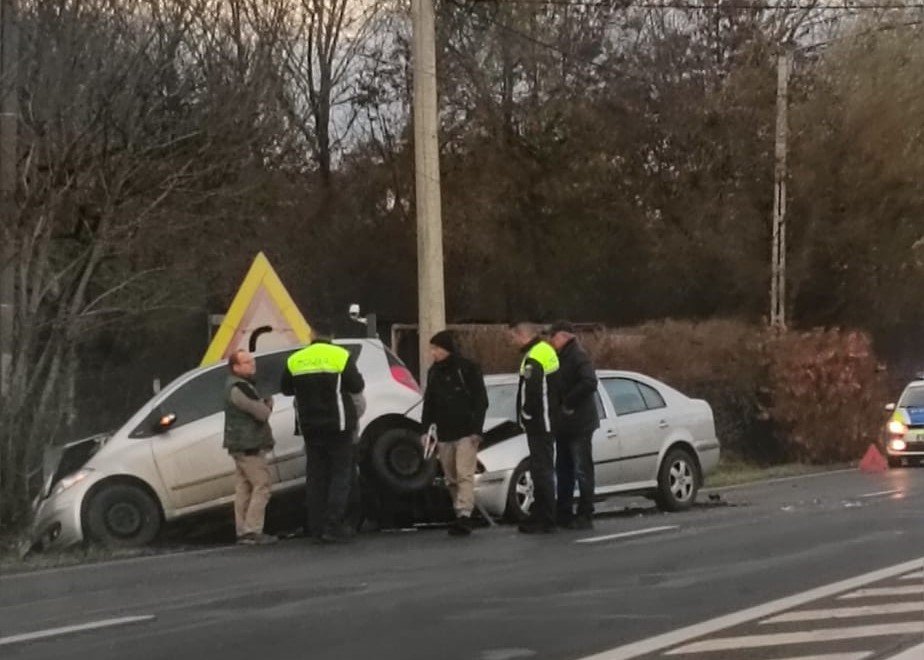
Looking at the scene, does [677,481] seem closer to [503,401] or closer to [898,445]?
[503,401]

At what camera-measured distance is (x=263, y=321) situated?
589 inches

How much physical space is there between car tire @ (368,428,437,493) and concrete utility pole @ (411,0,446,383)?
3.41 m

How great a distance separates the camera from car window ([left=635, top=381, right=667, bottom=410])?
1625 centimetres

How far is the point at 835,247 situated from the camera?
33312 mm

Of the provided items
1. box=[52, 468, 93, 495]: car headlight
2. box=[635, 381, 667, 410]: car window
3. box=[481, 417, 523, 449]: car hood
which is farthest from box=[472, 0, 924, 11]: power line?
box=[52, 468, 93, 495]: car headlight

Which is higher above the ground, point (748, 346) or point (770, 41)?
point (770, 41)

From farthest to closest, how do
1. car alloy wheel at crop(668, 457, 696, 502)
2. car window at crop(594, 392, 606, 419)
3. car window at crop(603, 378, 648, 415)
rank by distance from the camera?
car alloy wheel at crop(668, 457, 696, 502)
car window at crop(603, 378, 648, 415)
car window at crop(594, 392, 606, 419)

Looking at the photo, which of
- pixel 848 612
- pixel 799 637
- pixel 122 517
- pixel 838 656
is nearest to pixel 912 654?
pixel 838 656

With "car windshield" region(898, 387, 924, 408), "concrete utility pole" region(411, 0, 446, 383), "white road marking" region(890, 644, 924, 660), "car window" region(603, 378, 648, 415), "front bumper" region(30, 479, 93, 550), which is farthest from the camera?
"car windshield" region(898, 387, 924, 408)

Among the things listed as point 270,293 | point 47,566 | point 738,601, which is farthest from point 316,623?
point 270,293

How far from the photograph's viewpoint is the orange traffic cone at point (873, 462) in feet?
84.0

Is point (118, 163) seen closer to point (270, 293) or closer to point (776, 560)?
point (270, 293)

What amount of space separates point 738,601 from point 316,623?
2520 mm

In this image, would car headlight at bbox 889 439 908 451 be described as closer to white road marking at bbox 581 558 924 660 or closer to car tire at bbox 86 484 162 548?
white road marking at bbox 581 558 924 660
